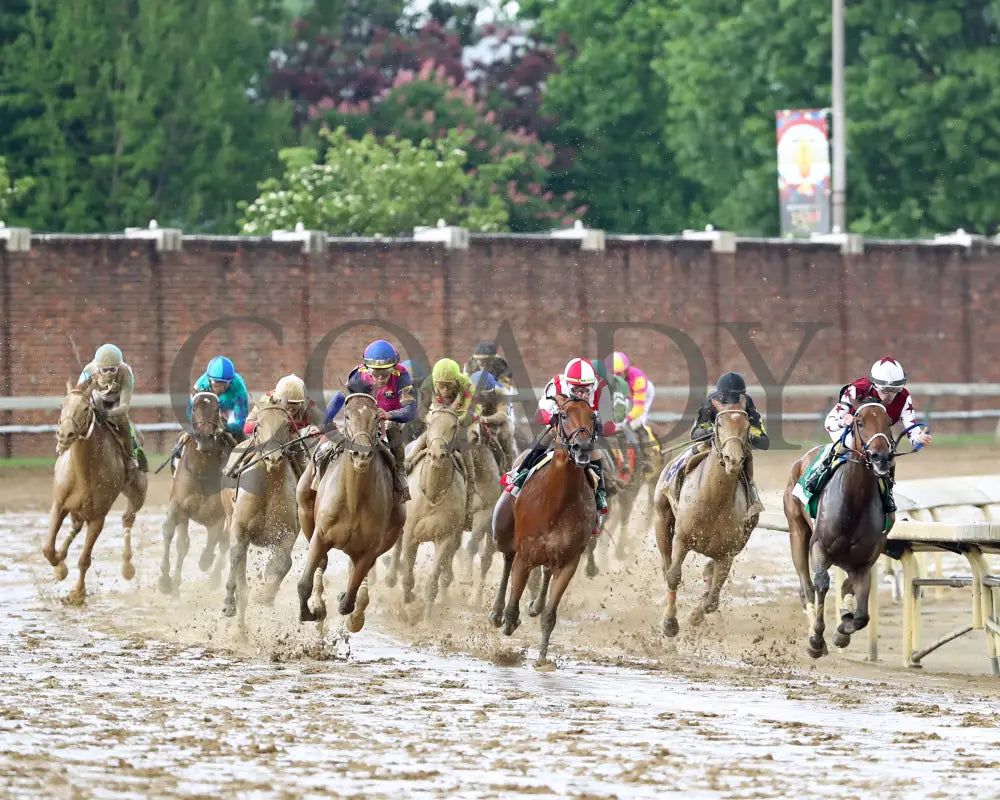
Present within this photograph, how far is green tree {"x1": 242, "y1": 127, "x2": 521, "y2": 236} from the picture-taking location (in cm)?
4525

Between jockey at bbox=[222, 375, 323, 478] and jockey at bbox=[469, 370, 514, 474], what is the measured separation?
85.4 inches

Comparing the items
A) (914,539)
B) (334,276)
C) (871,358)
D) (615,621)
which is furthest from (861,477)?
(871,358)

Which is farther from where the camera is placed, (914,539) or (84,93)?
(84,93)

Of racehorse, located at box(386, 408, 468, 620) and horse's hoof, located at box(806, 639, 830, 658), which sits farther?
racehorse, located at box(386, 408, 468, 620)

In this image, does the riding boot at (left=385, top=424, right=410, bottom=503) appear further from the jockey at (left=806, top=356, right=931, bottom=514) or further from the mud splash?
the jockey at (left=806, top=356, right=931, bottom=514)

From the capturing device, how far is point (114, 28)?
4900 centimetres

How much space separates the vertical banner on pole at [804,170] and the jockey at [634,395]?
20106 millimetres

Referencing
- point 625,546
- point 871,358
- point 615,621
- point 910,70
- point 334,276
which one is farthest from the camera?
point 910,70

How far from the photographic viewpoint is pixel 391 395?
16.3 meters

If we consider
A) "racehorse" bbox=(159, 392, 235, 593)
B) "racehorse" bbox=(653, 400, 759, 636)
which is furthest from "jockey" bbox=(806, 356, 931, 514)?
"racehorse" bbox=(159, 392, 235, 593)

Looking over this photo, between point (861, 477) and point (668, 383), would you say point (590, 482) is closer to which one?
point (861, 477)

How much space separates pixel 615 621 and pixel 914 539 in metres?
3.49

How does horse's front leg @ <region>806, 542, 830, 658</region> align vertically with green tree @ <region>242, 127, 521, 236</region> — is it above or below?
below

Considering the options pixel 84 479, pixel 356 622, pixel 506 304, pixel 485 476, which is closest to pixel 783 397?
pixel 506 304
